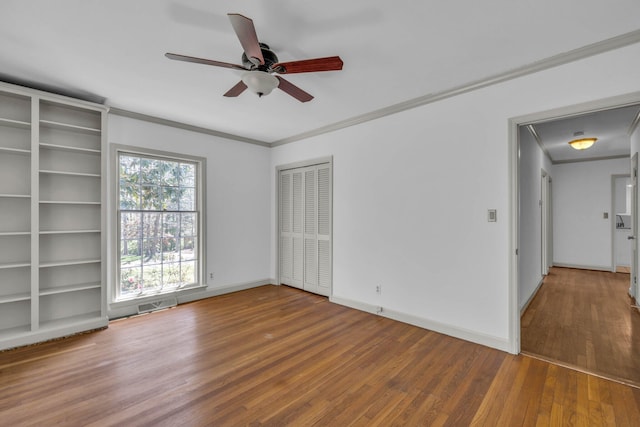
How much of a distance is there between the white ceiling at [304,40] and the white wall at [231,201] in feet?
3.43

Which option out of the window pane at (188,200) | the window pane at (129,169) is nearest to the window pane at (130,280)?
the window pane at (188,200)

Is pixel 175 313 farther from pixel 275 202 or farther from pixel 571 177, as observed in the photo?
pixel 571 177

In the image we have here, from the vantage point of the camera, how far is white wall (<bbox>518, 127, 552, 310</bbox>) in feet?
12.2

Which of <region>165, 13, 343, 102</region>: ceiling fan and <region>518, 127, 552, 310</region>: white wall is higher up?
<region>165, 13, 343, 102</region>: ceiling fan

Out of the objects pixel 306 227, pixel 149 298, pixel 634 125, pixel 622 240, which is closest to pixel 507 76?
pixel 634 125

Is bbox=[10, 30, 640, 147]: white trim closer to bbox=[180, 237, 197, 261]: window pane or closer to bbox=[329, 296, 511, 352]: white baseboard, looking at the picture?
bbox=[180, 237, 197, 261]: window pane

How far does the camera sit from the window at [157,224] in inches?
149

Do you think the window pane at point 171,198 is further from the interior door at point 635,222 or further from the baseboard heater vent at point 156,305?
the interior door at point 635,222

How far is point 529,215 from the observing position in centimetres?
418

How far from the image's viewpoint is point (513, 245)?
2.71m

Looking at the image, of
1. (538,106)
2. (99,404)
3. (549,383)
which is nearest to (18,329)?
(99,404)

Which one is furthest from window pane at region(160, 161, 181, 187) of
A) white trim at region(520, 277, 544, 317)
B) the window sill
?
white trim at region(520, 277, 544, 317)

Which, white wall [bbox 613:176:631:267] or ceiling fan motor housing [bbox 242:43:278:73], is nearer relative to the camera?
Answer: ceiling fan motor housing [bbox 242:43:278:73]

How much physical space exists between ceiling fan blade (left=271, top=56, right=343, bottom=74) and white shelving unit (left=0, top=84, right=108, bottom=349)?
249 centimetres
